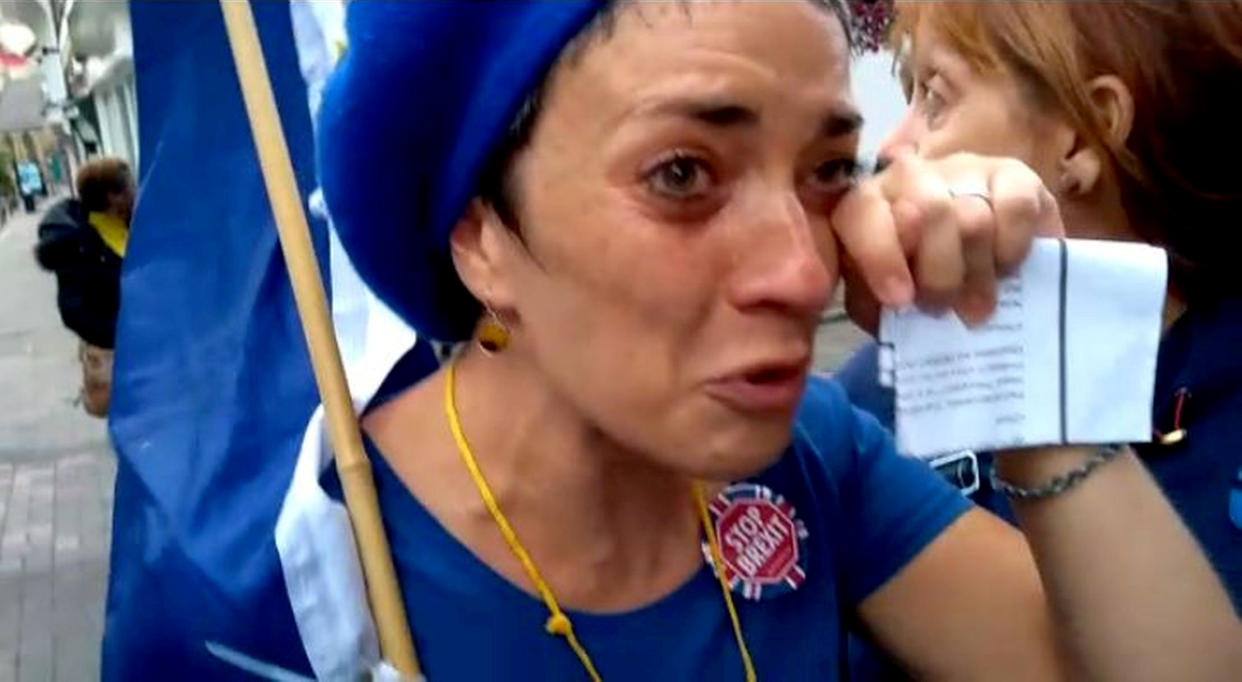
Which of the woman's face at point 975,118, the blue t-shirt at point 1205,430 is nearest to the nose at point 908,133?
the woman's face at point 975,118

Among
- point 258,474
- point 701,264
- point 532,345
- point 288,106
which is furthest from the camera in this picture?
point 288,106

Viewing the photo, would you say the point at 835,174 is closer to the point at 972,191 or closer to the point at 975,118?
the point at 972,191

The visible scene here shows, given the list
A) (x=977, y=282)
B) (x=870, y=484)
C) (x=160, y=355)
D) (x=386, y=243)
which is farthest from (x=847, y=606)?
(x=160, y=355)

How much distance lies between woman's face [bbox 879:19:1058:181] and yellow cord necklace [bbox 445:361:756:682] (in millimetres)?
560

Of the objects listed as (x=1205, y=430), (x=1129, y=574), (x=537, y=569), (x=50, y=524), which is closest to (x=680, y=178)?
(x=537, y=569)

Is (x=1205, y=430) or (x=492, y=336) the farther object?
(x=1205, y=430)

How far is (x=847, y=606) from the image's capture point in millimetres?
1580

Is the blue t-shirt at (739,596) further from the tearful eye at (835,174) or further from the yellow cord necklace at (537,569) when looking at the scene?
the tearful eye at (835,174)

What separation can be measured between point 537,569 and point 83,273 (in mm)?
6598

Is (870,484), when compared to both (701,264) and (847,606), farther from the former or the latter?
(701,264)

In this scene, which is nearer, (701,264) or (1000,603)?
(701,264)

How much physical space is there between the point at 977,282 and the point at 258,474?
2.24ft

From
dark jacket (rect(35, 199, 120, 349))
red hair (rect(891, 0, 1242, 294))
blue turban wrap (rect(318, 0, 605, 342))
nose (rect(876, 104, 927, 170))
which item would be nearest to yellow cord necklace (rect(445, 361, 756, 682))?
blue turban wrap (rect(318, 0, 605, 342))

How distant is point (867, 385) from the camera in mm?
1964
